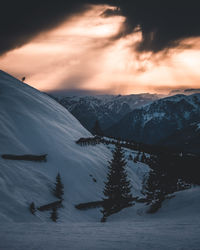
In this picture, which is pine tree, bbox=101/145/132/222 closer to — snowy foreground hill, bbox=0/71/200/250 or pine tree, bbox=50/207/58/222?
snowy foreground hill, bbox=0/71/200/250

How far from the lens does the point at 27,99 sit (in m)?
57.0

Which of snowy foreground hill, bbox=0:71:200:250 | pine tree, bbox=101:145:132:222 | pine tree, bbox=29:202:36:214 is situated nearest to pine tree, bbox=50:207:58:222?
snowy foreground hill, bbox=0:71:200:250

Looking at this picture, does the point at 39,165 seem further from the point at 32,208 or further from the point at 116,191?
the point at 116,191

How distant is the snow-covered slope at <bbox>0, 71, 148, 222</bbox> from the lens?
22294 mm

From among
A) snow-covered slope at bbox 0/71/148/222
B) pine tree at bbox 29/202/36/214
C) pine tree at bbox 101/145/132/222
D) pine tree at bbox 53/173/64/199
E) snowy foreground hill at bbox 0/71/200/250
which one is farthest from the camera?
pine tree at bbox 101/145/132/222

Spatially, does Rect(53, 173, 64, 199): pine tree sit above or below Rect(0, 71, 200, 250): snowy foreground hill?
below

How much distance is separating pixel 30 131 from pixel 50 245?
3821 cm

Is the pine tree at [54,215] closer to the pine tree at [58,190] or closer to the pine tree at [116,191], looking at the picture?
the pine tree at [58,190]

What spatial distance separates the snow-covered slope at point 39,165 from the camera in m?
22.3

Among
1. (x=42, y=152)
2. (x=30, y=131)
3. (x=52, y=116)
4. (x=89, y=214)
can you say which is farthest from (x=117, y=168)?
(x=52, y=116)

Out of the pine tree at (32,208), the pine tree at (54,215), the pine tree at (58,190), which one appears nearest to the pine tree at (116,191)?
the pine tree at (58,190)

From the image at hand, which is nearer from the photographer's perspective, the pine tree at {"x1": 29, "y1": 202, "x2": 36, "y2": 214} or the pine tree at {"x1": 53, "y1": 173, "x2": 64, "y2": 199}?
the pine tree at {"x1": 29, "y1": 202, "x2": 36, "y2": 214}

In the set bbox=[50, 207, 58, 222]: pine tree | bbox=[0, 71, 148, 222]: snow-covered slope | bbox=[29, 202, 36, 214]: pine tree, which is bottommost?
bbox=[50, 207, 58, 222]: pine tree

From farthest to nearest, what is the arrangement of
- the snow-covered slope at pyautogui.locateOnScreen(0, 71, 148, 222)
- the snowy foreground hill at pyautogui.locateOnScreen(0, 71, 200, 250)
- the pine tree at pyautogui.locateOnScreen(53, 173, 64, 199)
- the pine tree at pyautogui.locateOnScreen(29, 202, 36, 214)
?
the pine tree at pyautogui.locateOnScreen(53, 173, 64, 199), the snow-covered slope at pyautogui.locateOnScreen(0, 71, 148, 222), the pine tree at pyautogui.locateOnScreen(29, 202, 36, 214), the snowy foreground hill at pyautogui.locateOnScreen(0, 71, 200, 250)
